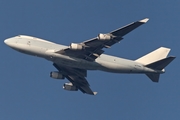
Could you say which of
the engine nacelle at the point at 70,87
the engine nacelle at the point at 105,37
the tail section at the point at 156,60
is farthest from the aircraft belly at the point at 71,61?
the engine nacelle at the point at 70,87

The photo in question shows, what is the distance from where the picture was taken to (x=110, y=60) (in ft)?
268

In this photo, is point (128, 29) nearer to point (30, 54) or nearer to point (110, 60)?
point (110, 60)

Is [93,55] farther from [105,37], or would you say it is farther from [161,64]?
[161,64]

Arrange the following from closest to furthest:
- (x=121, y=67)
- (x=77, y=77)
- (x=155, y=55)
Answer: (x=121, y=67) → (x=155, y=55) → (x=77, y=77)

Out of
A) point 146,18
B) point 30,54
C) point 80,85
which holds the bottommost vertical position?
point 80,85

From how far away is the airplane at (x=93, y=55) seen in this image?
7694 centimetres

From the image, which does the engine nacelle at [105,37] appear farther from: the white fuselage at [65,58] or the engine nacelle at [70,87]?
the engine nacelle at [70,87]

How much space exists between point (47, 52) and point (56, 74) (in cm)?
1121

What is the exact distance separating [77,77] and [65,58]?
1312 cm

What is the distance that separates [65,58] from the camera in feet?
259

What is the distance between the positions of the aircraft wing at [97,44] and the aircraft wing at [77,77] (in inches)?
407

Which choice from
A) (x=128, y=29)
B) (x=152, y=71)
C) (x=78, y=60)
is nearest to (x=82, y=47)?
(x=78, y=60)

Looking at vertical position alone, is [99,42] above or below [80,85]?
above

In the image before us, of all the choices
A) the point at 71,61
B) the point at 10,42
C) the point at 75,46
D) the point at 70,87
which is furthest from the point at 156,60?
the point at 10,42
